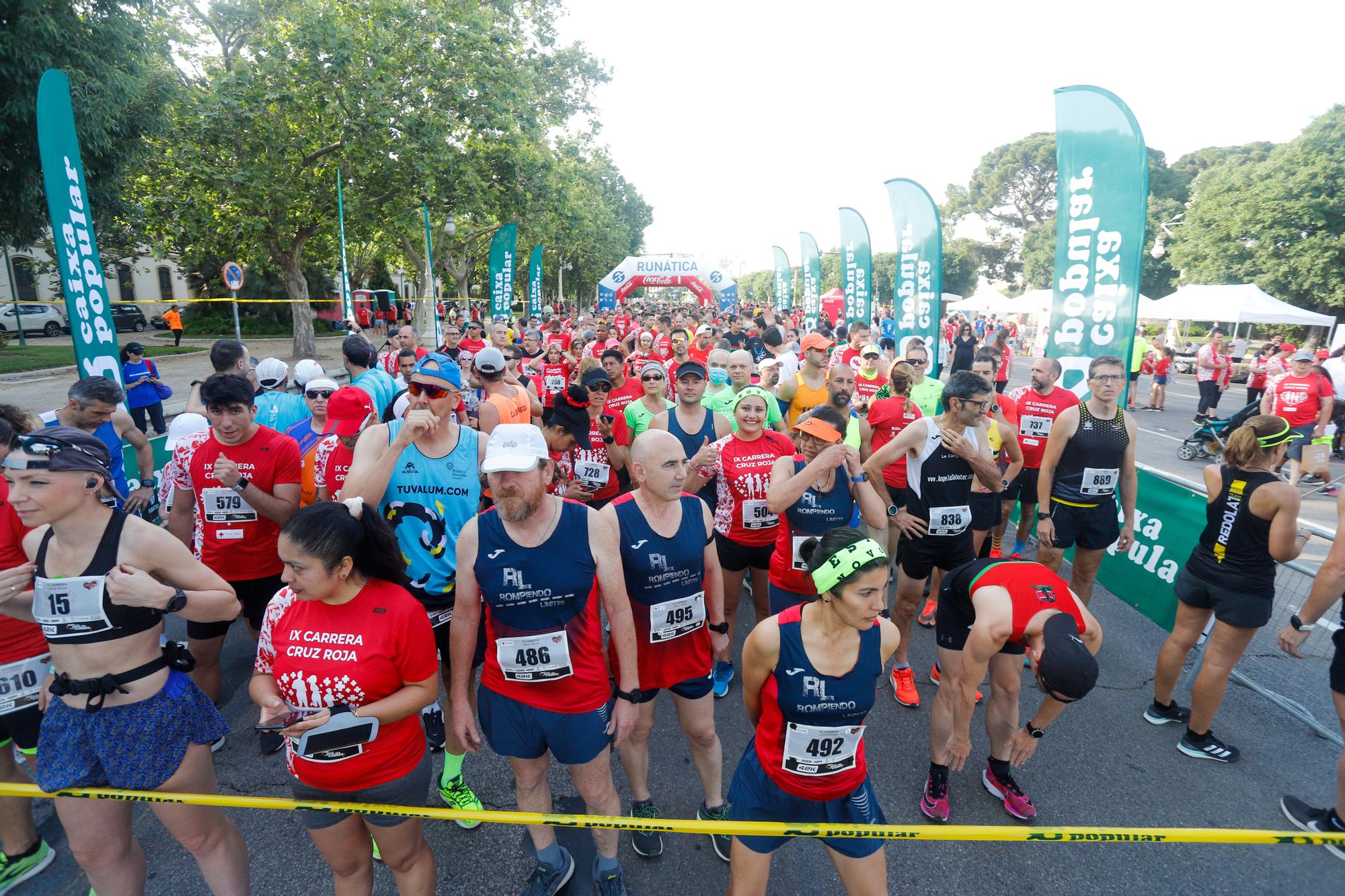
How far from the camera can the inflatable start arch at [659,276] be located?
28.1 meters

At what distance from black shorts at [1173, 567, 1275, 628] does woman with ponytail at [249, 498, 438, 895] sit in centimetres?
407

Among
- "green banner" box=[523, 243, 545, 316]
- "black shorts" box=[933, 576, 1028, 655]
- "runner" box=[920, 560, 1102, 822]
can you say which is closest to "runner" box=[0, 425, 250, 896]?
"runner" box=[920, 560, 1102, 822]

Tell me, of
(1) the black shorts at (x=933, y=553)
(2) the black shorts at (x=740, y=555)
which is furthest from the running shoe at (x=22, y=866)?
(1) the black shorts at (x=933, y=553)

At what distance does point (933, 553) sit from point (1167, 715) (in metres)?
1.72

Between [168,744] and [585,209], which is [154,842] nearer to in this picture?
[168,744]

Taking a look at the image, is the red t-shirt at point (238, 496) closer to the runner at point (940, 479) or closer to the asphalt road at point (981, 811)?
the asphalt road at point (981, 811)

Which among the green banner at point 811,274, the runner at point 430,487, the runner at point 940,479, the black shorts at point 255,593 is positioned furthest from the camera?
the green banner at point 811,274

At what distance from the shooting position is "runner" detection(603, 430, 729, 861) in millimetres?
2914

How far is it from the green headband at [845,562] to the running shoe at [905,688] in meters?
2.51

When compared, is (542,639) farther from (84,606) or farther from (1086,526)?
(1086,526)

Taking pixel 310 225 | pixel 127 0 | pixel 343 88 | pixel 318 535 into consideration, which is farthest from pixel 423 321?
pixel 318 535

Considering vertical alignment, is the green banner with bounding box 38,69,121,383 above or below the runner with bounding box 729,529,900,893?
above

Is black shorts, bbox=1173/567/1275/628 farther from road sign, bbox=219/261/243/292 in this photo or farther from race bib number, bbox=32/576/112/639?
road sign, bbox=219/261/243/292

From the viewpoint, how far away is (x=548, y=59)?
1330 inches
